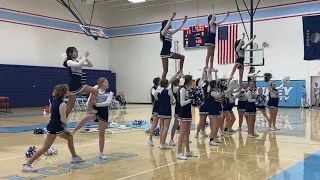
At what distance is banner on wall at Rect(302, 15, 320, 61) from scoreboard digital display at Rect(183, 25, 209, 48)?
7.85 metres

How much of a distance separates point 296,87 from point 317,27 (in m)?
4.81

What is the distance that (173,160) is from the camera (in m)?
7.06

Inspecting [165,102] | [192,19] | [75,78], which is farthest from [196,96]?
[192,19]

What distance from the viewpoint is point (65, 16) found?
92.4 feet

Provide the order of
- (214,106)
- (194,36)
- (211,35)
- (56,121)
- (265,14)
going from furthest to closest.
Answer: (194,36) → (265,14) → (211,35) → (214,106) → (56,121)

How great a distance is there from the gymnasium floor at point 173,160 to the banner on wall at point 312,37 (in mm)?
11856

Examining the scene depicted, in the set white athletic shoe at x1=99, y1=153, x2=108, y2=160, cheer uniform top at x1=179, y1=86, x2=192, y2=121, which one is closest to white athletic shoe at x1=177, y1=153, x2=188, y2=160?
cheer uniform top at x1=179, y1=86, x2=192, y2=121

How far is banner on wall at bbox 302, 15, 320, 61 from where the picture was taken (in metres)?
20.7

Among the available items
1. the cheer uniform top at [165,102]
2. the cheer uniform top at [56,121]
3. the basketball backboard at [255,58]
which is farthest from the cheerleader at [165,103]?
the basketball backboard at [255,58]

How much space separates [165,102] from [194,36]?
2031 cm

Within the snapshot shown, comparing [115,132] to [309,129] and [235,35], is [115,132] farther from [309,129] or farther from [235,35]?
[235,35]

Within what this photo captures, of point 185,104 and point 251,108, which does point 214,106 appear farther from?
point 251,108

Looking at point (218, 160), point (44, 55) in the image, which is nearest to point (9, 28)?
point (44, 55)

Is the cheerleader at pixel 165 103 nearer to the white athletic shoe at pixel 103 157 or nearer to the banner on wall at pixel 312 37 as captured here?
the white athletic shoe at pixel 103 157
